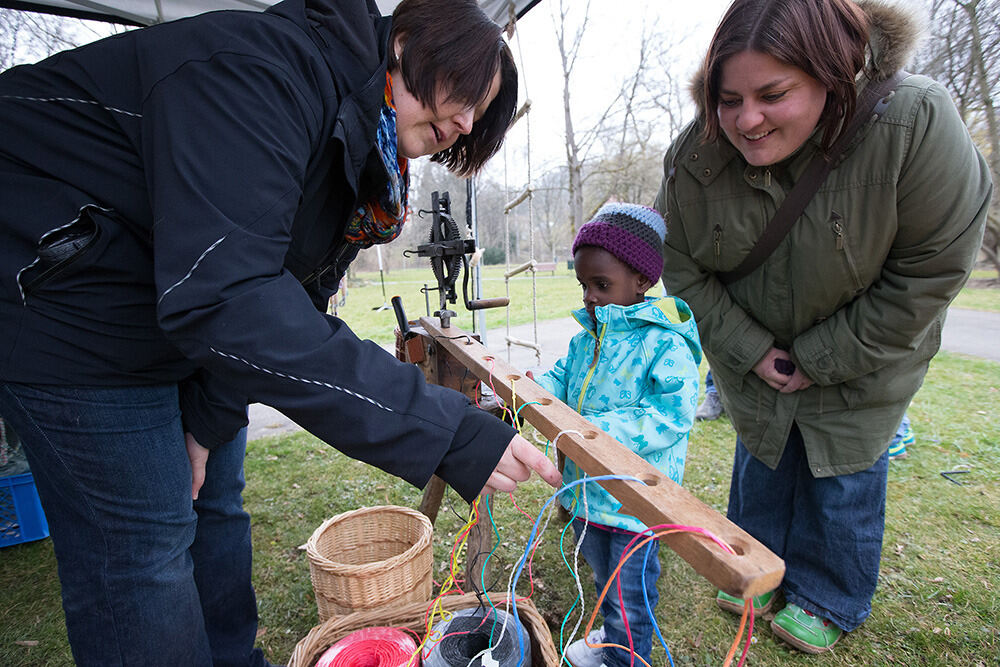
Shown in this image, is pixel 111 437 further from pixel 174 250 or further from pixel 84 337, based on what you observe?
pixel 174 250

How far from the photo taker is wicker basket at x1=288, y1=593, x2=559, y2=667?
1.35m

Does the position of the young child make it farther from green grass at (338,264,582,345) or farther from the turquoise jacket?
green grass at (338,264,582,345)

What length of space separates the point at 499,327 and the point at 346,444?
7.63m

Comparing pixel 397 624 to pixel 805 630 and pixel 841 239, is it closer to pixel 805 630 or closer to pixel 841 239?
pixel 805 630

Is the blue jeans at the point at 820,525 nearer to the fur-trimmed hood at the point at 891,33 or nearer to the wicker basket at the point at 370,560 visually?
the fur-trimmed hood at the point at 891,33

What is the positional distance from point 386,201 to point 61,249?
60 cm

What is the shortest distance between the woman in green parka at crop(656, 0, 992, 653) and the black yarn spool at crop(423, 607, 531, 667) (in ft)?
3.83

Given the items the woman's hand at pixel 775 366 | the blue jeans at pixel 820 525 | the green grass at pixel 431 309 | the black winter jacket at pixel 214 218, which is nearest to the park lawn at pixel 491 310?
the green grass at pixel 431 309

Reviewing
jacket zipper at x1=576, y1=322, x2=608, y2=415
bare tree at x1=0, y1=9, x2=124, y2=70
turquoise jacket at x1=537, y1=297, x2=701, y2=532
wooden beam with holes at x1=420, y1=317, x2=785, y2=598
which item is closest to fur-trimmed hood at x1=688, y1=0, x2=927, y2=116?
turquoise jacket at x1=537, y1=297, x2=701, y2=532

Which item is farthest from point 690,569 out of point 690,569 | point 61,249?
point 61,249

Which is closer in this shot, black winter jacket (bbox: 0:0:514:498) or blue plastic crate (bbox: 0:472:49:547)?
black winter jacket (bbox: 0:0:514:498)

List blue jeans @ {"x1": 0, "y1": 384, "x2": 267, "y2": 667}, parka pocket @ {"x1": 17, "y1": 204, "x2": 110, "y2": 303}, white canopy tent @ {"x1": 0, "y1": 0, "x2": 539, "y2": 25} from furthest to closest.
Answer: white canopy tent @ {"x1": 0, "y1": 0, "x2": 539, "y2": 25} < blue jeans @ {"x1": 0, "y1": 384, "x2": 267, "y2": 667} < parka pocket @ {"x1": 17, "y1": 204, "x2": 110, "y2": 303}

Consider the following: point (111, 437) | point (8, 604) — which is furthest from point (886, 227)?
point (8, 604)

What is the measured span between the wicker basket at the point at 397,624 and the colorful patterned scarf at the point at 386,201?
104cm
